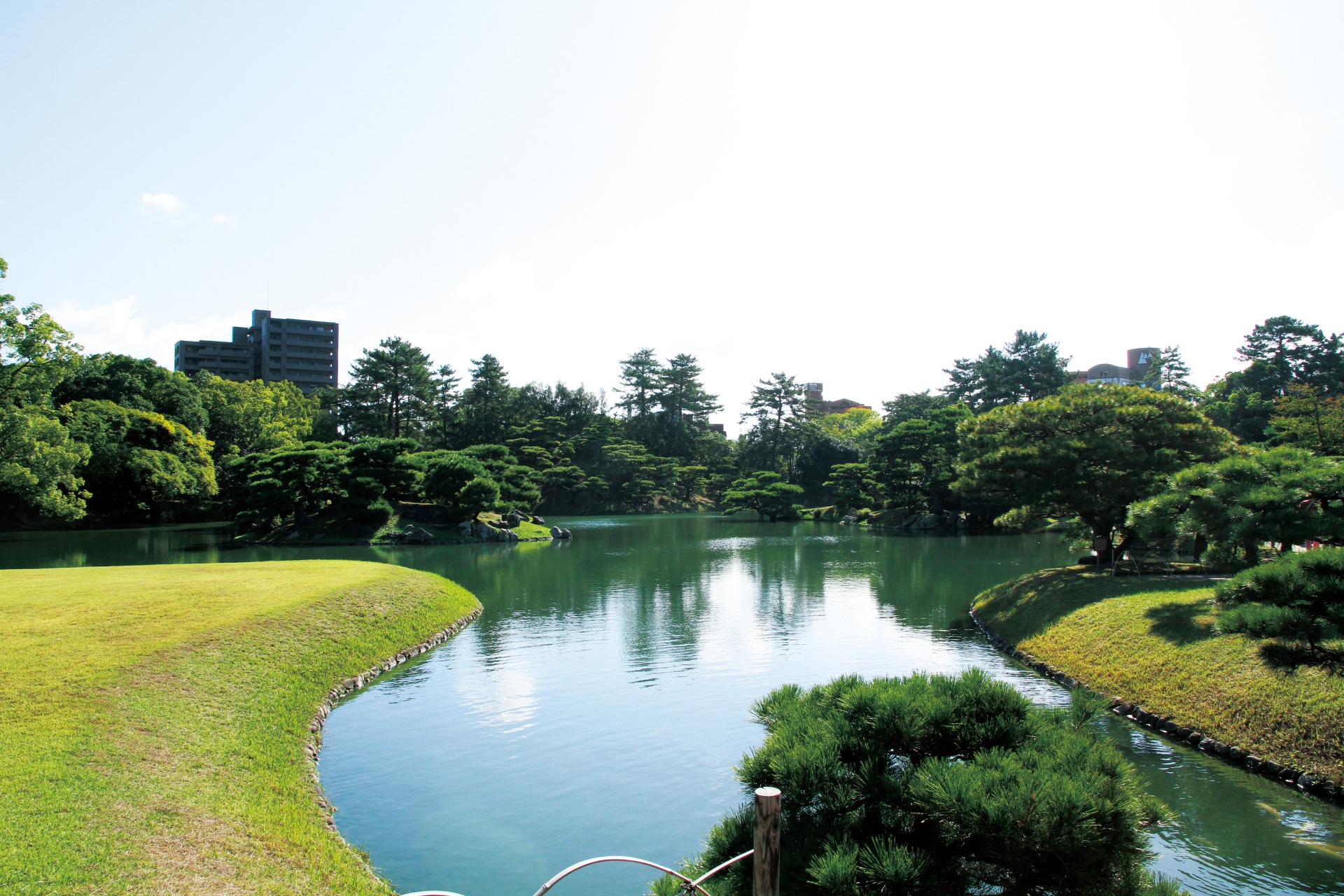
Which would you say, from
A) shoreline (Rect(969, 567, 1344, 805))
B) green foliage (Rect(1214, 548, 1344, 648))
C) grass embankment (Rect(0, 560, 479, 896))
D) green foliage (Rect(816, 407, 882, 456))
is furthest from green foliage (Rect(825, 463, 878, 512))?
green foliage (Rect(1214, 548, 1344, 648))

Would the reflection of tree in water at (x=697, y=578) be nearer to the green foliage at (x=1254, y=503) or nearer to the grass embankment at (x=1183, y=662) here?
the grass embankment at (x=1183, y=662)

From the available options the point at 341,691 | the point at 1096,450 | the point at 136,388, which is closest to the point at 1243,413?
the point at 1096,450

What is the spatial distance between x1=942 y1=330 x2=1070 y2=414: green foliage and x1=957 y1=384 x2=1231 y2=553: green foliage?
31.8 meters

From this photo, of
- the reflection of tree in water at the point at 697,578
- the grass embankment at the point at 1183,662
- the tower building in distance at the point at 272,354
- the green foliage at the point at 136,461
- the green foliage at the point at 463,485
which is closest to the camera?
the grass embankment at the point at 1183,662

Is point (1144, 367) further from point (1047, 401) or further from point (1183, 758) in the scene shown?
point (1183, 758)

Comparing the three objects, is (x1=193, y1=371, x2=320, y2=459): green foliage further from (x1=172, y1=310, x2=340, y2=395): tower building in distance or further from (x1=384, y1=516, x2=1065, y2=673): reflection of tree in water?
(x1=172, y1=310, x2=340, y2=395): tower building in distance

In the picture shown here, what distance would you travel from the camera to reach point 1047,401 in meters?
16.5

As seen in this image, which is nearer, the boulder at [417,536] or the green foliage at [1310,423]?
the green foliage at [1310,423]

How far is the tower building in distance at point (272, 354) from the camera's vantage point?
83.0m

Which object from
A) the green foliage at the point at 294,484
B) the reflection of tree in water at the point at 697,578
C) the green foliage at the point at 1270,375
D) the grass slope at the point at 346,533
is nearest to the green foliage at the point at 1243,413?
the green foliage at the point at 1270,375

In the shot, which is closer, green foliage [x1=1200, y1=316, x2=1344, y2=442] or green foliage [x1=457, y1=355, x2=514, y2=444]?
green foliage [x1=1200, y1=316, x2=1344, y2=442]

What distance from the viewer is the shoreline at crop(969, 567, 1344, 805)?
718 centimetres

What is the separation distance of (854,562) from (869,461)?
18.9 metres

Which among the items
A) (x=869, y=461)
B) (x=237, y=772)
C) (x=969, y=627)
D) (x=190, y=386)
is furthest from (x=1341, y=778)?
(x=190, y=386)
